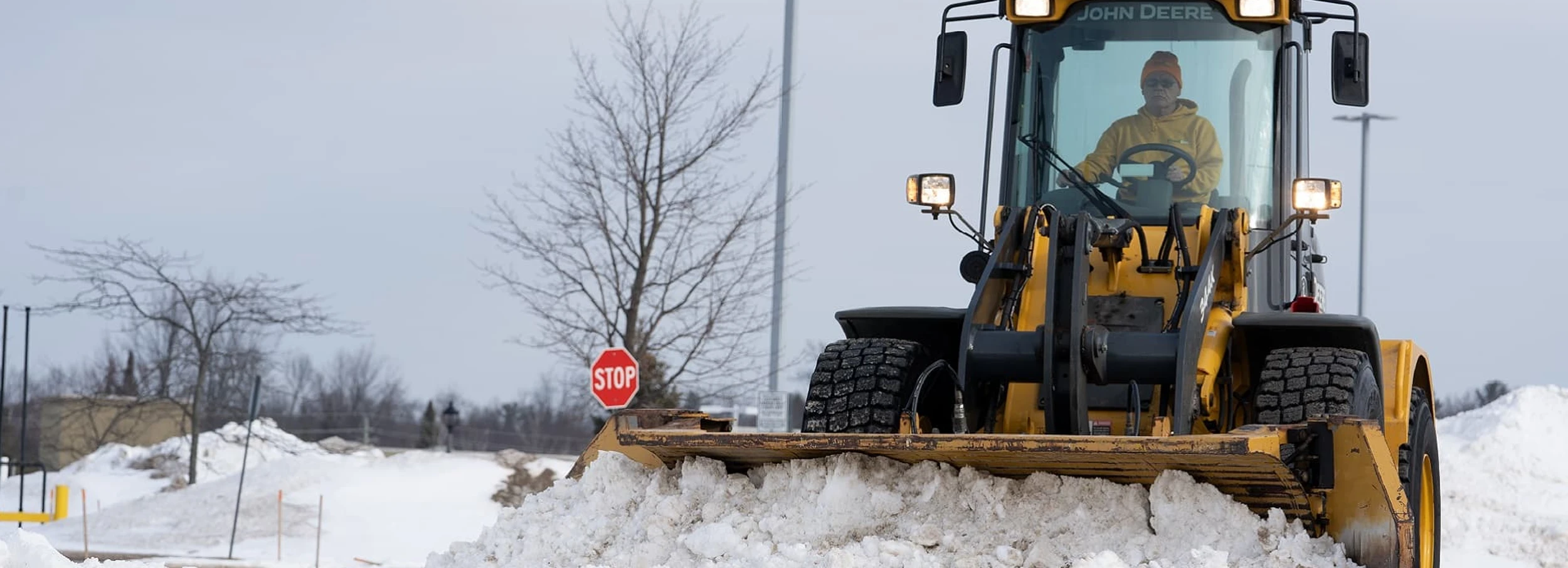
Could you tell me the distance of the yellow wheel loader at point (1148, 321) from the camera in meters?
5.75

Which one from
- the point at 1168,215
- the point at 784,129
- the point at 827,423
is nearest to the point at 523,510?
the point at 827,423

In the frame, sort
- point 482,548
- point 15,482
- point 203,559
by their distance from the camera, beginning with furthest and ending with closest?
1. point 15,482
2. point 203,559
3. point 482,548

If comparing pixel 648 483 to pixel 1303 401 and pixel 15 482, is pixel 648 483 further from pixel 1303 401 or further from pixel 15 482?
pixel 15 482

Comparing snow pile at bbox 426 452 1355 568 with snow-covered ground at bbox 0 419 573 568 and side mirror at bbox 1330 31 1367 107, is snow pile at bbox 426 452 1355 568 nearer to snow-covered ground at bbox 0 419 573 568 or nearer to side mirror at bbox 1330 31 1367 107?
side mirror at bbox 1330 31 1367 107

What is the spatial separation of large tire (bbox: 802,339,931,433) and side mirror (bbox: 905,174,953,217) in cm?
73

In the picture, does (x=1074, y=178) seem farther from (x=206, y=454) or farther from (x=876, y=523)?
(x=206, y=454)

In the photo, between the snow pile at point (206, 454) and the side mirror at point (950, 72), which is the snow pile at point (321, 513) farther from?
the side mirror at point (950, 72)

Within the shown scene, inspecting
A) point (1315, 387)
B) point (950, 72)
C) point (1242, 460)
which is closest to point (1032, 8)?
point (950, 72)

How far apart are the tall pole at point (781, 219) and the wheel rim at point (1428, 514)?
9.82m

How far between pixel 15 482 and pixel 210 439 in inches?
112

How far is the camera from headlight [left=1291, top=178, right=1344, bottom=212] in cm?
659

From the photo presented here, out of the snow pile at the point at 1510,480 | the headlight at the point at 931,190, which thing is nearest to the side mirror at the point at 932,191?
the headlight at the point at 931,190

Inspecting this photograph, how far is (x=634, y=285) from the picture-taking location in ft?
57.3

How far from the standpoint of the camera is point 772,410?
16094 millimetres
